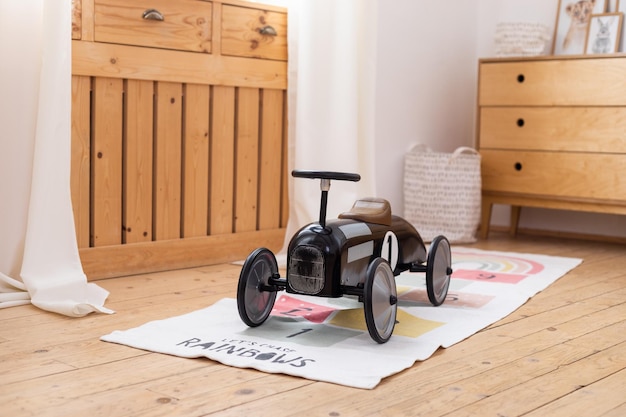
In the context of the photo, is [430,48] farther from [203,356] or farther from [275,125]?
[203,356]

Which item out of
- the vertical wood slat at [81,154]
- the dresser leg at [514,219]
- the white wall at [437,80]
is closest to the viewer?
the vertical wood slat at [81,154]

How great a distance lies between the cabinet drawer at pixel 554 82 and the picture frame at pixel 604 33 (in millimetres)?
259

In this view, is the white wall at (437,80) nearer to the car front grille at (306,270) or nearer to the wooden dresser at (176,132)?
the wooden dresser at (176,132)

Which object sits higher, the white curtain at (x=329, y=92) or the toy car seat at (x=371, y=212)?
the white curtain at (x=329, y=92)

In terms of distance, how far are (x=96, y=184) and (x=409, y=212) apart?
1610 mm

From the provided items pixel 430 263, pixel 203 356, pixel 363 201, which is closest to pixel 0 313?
pixel 203 356

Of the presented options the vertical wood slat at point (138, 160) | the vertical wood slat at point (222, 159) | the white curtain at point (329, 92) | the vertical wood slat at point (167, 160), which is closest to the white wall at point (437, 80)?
the white curtain at point (329, 92)

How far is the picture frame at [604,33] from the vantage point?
3.65 meters

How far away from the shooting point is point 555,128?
11.7 feet

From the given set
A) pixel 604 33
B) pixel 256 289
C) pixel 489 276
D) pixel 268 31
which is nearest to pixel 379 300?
pixel 256 289

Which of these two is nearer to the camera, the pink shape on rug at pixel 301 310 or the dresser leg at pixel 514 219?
the pink shape on rug at pixel 301 310

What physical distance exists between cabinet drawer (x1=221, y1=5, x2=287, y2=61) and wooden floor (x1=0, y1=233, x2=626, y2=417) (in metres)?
1.03

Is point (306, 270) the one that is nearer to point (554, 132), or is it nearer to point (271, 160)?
point (271, 160)

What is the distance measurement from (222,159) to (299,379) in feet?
4.66
